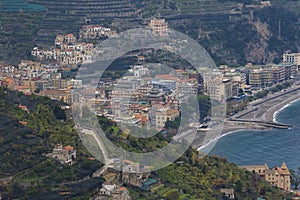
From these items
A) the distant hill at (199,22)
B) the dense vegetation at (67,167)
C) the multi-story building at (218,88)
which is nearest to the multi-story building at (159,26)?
the distant hill at (199,22)

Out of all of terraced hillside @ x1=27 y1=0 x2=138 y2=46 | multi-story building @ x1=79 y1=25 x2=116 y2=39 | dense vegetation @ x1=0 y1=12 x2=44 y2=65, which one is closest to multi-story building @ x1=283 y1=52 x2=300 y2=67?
terraced hillside @ x1=27 y1=0 x2=138 y2=46

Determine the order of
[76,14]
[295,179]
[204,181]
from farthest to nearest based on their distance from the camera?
[76,14] < [295,179] < [204,181]

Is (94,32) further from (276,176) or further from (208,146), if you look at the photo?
(276,176)

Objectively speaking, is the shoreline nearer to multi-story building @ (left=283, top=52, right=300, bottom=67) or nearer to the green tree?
the green tree

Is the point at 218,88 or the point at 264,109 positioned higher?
the point at 218,88

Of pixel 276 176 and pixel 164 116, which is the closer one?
pixel 276 176

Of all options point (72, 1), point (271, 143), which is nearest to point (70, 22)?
point (72, 1)

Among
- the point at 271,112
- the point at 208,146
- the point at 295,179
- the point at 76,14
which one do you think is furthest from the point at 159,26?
the point at 295,179

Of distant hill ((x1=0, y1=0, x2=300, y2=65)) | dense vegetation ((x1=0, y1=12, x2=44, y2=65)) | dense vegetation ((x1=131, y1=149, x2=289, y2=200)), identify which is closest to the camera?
dense vegetation ((x1=131, y1=149, x2=289, y2=200))

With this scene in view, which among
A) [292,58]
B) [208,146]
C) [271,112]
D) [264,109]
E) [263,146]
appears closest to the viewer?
[208,146]
